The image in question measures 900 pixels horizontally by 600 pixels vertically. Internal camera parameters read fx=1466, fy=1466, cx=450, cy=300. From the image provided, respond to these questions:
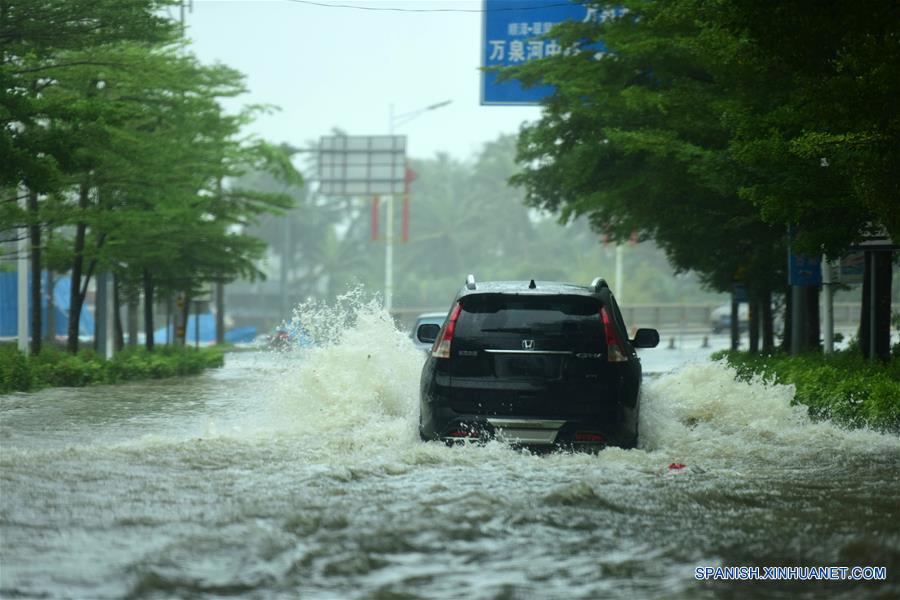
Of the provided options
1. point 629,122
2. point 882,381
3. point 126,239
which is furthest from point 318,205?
point 882,381

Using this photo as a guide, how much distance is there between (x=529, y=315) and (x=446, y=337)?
27.8 inches

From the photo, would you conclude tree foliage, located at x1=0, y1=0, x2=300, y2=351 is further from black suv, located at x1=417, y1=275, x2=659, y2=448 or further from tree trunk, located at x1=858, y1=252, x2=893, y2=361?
tree trunk, located at x1=858, y1=252, x2=893, y2=361

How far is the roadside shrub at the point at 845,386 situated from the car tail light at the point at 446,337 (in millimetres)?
5426

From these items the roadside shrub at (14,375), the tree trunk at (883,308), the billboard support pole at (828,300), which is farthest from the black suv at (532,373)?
the roadside shrub at (14,375)

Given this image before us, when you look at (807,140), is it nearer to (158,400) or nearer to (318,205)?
(158,400)

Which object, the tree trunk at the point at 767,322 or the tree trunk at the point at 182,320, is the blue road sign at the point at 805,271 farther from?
the tree trunk at the point at 182,320

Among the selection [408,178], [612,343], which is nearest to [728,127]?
[612,343]

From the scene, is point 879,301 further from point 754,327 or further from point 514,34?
point 754,327

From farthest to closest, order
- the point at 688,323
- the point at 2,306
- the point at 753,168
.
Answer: the point at 688,323 → the point at 2,306 → the point at 753,168

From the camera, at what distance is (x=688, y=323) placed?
90.2m

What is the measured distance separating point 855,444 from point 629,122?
34.9 ft

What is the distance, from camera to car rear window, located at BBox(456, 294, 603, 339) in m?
12.0

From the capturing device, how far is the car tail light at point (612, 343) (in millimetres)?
11859

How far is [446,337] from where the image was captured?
1208 cm
